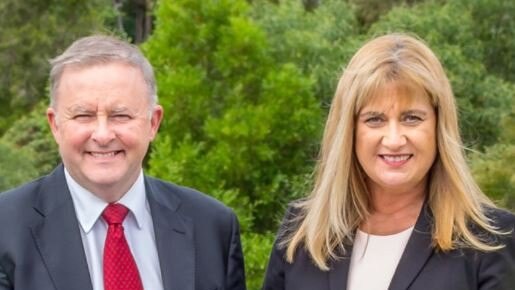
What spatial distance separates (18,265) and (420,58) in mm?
1418

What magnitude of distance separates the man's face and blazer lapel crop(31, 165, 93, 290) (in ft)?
0.51

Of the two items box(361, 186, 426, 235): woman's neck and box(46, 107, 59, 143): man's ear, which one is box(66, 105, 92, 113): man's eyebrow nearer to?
box(46, 107, 59, 143): man's ear

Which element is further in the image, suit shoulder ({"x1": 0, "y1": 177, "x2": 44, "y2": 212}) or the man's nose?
suit shoulder ({"x1": 0, "y1": 177, "x2": 44, "y2": 212})

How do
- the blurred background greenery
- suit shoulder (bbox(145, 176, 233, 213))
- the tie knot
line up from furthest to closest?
the blurred background greenery, suit shoulder (bbox(145, 176, 233, 213)), the tie knot

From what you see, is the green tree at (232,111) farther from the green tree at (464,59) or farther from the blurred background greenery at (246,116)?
the green tree at (464,59)

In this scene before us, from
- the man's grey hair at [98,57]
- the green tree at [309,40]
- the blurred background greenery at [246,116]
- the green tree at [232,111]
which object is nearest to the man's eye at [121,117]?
the man's grey hair at [98,57]

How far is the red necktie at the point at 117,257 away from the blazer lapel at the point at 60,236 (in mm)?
73

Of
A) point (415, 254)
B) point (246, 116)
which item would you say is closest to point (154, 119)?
point (415, 254)

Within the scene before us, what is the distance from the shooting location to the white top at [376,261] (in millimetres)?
3291

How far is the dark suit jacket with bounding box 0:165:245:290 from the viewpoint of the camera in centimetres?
322

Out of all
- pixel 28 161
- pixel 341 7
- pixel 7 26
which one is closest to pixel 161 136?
pixel 28 161

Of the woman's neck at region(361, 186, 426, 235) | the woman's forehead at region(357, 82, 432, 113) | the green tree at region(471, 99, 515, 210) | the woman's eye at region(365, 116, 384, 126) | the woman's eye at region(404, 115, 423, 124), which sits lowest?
the green tree at region(471, 99, 515, 210)

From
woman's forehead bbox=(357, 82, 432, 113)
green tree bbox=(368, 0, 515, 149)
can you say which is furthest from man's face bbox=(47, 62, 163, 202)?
green tree bbox=(368, 0, 515, 149)

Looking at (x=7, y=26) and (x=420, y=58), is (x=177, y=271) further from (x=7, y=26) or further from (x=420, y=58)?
(x=7, y=26)
